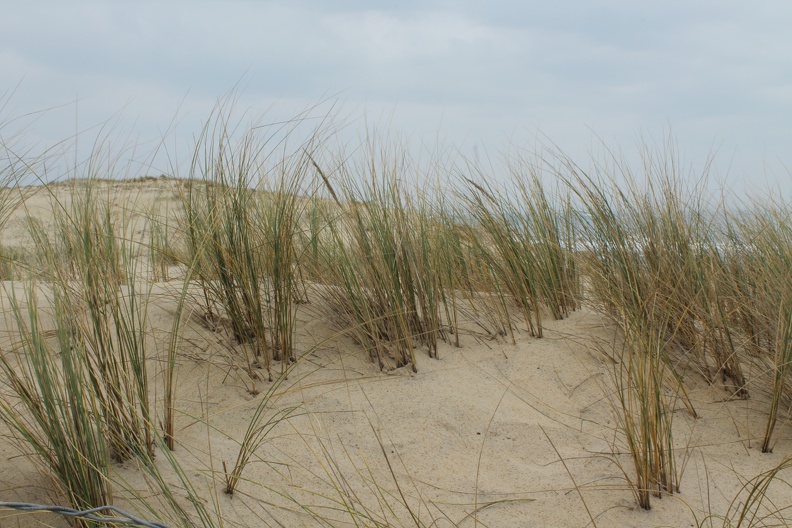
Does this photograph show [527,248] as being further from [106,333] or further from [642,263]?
[106,333]

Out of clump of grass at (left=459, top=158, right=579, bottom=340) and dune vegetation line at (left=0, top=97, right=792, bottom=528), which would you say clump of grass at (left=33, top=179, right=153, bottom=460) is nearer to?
dune vegetation line at (left=0, top=97, right=792, bottom=528)

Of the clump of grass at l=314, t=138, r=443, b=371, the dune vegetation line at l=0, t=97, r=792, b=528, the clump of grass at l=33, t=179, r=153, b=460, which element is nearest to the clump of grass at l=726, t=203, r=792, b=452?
the dune vegetation line at l=0, t=97, r=792, b=528

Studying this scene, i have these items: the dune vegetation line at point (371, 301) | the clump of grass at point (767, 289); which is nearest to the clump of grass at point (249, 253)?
the dune vegetation line at point (371, 301)

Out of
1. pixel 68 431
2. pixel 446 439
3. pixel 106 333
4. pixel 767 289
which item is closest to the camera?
pixel 68 431

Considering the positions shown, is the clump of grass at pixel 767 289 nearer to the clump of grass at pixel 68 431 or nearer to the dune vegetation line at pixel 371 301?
the dune vegetation line at pixel 371 301

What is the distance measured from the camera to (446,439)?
211 centimetres

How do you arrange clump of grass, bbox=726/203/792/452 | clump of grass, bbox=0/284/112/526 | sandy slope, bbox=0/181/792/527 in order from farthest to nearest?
clump of grass, bbox=726/203/792/452 → sandy slope, bbox=0/181/792/527 → clump of grass, bbox=0/284/112/526

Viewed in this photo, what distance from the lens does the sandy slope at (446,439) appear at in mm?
1743

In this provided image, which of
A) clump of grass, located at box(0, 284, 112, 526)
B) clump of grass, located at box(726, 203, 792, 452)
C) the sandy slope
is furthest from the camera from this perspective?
clump of grass, located at box(726, 203, 792, 452)

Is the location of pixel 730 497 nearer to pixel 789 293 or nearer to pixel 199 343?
pixel 789 293

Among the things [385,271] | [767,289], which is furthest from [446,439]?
[767,289]

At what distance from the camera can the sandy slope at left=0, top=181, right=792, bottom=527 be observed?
1743mm

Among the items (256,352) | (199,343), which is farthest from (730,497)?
(199,343)

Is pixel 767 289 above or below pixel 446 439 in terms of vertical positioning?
above
